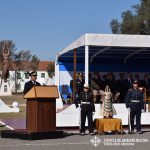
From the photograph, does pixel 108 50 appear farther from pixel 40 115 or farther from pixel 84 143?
pixel 84 143

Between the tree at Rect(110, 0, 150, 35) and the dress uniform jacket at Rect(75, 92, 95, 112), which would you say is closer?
the dress uniform jacket at Rect(75, 92, 95, 112)

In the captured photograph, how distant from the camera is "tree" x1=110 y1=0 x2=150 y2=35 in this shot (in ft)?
219

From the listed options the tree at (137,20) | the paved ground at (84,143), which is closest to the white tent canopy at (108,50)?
the paved ground at (84,143)

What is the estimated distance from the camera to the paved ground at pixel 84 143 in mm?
12812

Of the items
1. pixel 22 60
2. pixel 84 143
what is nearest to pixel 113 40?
pixel 84 143

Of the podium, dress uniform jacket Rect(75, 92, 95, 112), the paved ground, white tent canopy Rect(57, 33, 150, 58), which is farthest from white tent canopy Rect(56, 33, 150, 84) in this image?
the paved ground

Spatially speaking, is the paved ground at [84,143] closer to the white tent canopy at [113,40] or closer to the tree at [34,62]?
the white tent canopy at [113,40]

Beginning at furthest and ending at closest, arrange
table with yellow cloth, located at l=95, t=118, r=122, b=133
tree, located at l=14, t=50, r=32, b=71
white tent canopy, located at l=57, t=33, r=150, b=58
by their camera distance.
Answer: tree, located at l=14, t=50, r=32, b=71 < white tent canopy, located at l=57, t=33, r=150, b=58 < table with yellow cloth, located at l=95, t=118, r=122, b=133

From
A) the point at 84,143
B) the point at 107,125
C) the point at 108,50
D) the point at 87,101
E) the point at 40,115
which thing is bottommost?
the point at 84,143

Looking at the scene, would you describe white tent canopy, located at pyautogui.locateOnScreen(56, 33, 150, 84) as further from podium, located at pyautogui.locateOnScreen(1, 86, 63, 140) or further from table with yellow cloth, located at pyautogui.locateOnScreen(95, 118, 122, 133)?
podium, located at pyautogui.locateOnScreen(1, 86, 63, 140)

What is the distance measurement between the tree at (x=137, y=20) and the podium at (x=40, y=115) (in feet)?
169

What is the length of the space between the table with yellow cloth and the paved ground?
75 centimetres

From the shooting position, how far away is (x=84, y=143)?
13.8m

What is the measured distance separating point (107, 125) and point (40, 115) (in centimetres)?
263
